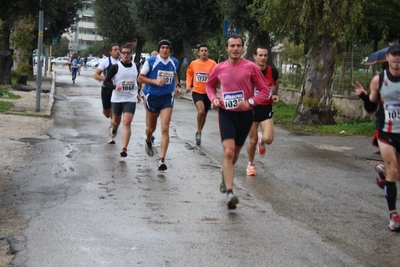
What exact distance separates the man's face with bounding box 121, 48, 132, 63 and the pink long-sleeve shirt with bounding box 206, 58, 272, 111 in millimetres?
4178

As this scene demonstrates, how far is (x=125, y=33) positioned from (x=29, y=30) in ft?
74.1

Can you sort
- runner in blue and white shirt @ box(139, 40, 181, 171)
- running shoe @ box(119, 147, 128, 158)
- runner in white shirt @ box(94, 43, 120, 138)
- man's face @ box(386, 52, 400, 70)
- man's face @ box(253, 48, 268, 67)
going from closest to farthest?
man's face @ box(386, 52, 400, 70) < man's face @ box(253, 48, 268, 67) < runner in blue and white shirt @ box(139, 40, 181, 171) < running shoe @ box(119, 147, 128, 158) < runner in white shirt @ box(94, 43, 120, 138)

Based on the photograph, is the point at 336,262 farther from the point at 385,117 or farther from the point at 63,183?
the point at 63,183

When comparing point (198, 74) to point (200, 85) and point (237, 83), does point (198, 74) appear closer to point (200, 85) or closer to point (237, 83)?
point (200, 85)

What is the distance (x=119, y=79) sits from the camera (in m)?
12.6

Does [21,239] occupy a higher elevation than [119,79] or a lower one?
lower

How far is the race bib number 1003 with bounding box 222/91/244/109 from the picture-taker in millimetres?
8586

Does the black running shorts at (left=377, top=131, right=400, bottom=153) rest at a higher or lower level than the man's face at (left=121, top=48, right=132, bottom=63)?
lower

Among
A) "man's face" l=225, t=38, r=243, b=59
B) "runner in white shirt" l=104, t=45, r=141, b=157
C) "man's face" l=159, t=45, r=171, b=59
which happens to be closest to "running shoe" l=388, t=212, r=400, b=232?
"man's face" l=225, t=38, r=243, b=59

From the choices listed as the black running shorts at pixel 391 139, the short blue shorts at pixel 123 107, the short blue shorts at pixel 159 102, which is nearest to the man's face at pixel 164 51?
the short blue shorts at pixel 159 102

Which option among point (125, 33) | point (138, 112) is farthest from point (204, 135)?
point (125, 33)

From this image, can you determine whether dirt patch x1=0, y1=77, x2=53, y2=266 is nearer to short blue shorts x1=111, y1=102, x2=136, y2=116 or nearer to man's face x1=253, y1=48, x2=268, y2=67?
short blue shorts x1=111, y1=102, x2=136, y2=116

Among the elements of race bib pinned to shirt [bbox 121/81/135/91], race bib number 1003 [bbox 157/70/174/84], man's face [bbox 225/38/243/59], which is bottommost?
race bib pinned to shirt [bbox 121/81/135/91]

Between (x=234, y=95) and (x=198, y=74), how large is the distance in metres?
6.39
